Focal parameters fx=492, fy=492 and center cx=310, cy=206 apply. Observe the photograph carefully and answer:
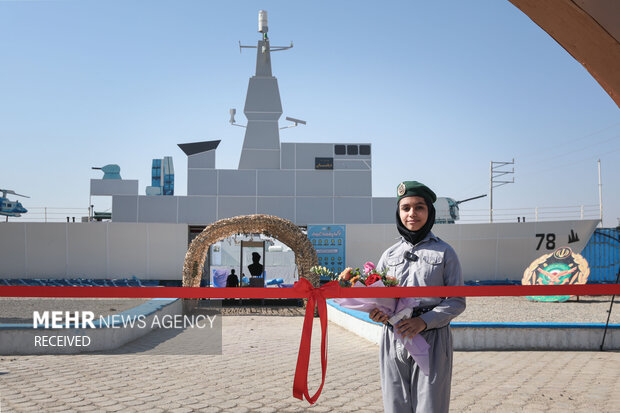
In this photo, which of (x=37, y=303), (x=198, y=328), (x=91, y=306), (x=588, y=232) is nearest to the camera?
(x=198, y=328)

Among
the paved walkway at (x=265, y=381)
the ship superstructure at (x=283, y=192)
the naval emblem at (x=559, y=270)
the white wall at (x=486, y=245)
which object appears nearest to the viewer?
the paved walkway at (x=265, y=381)

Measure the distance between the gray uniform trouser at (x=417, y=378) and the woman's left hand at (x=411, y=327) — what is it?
108mm

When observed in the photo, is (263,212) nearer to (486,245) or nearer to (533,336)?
(486,245)

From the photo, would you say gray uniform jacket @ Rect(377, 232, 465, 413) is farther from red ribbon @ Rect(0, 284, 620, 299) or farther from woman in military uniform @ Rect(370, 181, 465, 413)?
red ribbon @ Rect(0, 284, 620, 299)

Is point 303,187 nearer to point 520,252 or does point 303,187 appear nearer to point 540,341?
point 520,252

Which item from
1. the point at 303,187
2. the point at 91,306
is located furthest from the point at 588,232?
the point at 91,306

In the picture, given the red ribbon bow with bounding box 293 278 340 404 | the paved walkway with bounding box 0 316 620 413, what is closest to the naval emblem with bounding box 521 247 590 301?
the paved walkway with bounding box 0 316 620 413

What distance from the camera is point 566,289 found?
130 inches

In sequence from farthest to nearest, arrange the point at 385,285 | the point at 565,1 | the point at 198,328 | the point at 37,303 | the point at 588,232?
the point at 588,232 < the point at 37,303 < the point at 198,328 < the point at 385,285 < the point at 565,1

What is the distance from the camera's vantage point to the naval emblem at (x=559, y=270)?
47.5 feet

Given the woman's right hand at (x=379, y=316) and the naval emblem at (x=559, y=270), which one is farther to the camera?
the naval emblem at (x=559, y=270)

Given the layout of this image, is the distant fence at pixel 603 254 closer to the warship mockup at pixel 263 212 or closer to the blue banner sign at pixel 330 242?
the warship mockup at pixel 263 212

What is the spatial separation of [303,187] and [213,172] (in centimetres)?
479

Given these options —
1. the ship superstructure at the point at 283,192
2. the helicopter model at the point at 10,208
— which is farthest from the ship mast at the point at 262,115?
the helicopter model at the point at 10,208
